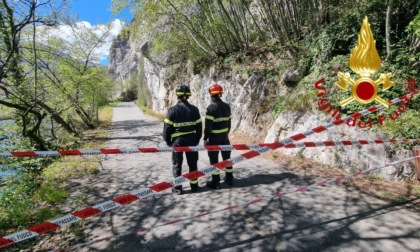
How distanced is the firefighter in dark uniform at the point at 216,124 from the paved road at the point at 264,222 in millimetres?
300

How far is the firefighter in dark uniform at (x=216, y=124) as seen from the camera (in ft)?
16.6

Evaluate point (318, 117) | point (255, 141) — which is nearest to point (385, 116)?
point (318, 117)

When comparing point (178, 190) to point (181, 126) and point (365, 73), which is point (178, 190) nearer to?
point (181, 126)

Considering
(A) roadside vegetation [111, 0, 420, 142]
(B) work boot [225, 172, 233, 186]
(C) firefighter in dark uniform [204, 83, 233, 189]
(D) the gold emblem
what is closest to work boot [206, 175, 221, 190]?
(C) firefighter in dark uniform [204, 83, 233, 189]

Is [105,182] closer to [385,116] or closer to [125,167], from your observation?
[125,167]

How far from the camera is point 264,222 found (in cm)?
382

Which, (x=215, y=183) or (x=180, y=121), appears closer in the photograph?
(x=180, y=121)

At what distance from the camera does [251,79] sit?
10.8 metres

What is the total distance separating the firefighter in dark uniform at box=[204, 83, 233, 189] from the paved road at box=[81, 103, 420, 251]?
30 centimetres

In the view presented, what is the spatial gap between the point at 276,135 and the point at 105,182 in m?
5.31

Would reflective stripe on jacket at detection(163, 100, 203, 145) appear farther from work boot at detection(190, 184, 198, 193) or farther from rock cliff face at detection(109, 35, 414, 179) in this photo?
rock cliff face at detection(109, 35, 414, 179)

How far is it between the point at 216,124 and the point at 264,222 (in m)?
2.16

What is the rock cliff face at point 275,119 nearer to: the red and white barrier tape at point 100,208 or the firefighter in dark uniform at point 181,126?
the red and white barrier tape at point 100,208

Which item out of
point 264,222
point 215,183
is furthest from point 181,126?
point 264,222
